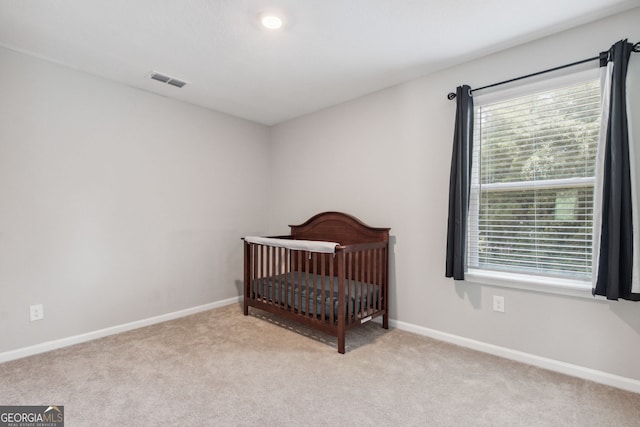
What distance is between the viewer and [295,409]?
1661mm

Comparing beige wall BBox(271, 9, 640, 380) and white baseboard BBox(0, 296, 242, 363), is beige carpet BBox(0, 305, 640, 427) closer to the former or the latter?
white baseboard BBox(0, 296, 242, 363)

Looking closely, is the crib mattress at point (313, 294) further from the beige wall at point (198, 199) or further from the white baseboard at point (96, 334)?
the white baseboard at point (96, 334)

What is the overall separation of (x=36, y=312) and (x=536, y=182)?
12.2 feet

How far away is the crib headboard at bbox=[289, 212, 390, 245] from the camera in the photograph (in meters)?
2.90

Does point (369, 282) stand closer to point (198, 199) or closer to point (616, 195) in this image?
point (616, 195)

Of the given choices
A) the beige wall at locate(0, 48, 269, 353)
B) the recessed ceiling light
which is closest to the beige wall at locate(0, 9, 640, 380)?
the beige wall at locate(0, 48, 269, 353)

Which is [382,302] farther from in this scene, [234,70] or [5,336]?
[5,336]

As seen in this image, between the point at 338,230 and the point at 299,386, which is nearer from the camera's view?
the point at 299,386

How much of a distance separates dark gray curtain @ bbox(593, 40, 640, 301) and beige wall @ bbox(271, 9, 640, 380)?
126mm

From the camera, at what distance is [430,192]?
8.70ft

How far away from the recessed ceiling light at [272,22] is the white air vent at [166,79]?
3.93 ft

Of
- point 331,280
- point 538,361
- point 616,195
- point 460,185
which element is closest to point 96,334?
point 331,280

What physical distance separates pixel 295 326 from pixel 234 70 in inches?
89.4

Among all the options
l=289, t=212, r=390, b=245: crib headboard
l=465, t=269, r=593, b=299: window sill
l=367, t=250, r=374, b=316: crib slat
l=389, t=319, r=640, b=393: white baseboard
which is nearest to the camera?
l=389, t=319, r=640, b=393: white baseboard
